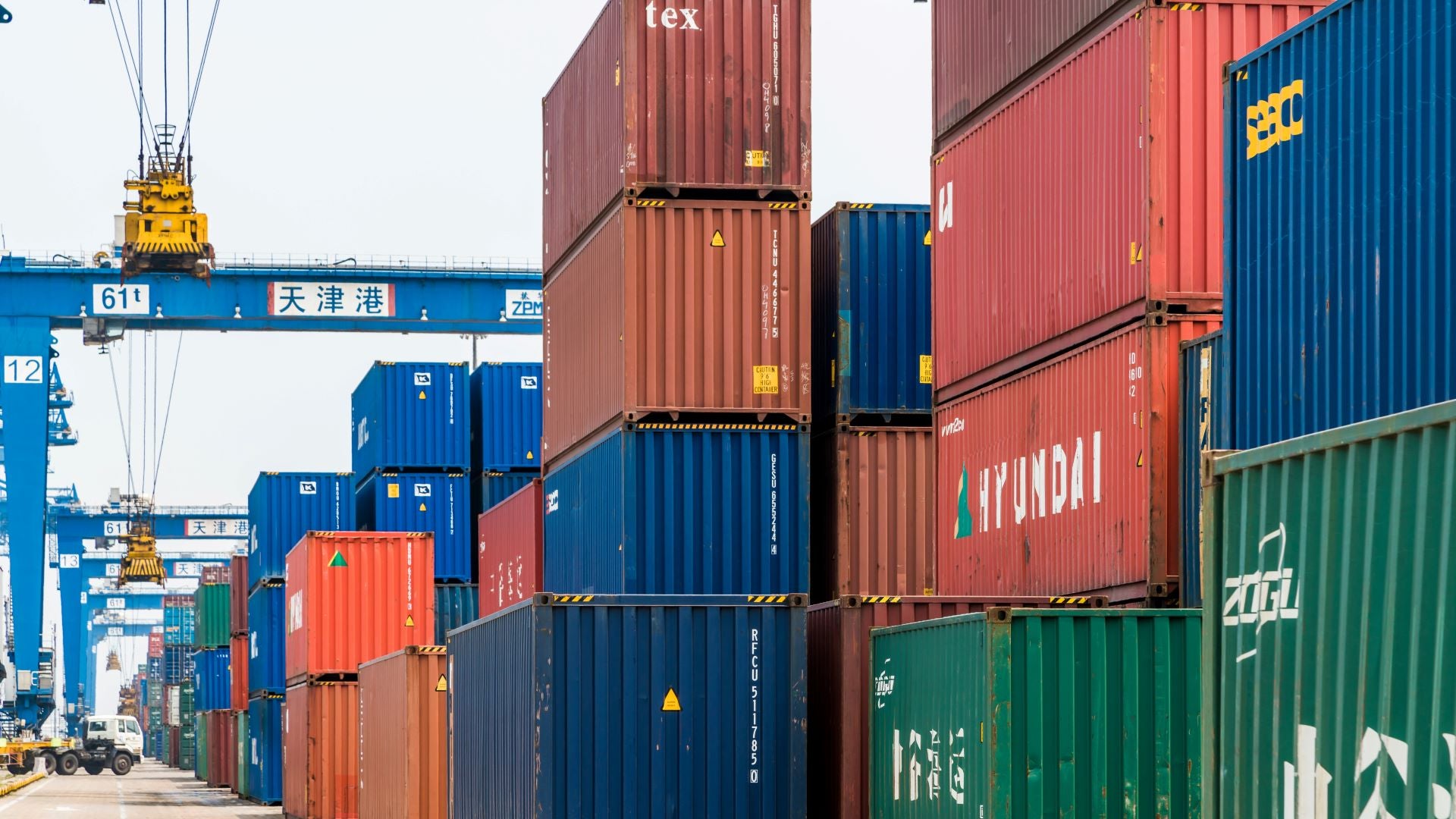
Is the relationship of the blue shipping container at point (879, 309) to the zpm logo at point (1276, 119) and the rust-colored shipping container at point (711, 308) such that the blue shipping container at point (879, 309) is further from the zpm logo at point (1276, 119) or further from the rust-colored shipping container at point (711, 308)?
the zpm logo at point (1276, 119)

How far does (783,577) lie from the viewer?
1850 cm

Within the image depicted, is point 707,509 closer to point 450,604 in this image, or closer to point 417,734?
point 417,734

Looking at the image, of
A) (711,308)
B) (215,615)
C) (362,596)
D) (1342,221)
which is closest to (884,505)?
(711,308)

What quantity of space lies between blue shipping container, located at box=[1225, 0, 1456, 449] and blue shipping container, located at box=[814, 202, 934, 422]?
26.0 feet

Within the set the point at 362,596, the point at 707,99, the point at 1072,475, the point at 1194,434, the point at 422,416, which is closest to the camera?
the point at 1194,434

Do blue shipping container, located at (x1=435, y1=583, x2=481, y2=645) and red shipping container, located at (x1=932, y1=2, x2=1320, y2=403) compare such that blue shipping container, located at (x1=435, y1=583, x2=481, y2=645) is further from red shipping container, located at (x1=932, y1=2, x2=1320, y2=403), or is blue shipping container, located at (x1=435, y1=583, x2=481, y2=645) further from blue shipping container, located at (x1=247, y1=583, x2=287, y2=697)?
red shipping container, located at (x1=932, y1=2, x2=1320, y2=403)

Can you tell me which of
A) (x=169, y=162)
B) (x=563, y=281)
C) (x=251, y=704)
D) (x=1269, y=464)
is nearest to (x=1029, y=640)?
(x=1269, y=464)

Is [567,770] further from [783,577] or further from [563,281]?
[563,281]

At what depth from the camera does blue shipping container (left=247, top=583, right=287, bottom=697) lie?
43.3 meters

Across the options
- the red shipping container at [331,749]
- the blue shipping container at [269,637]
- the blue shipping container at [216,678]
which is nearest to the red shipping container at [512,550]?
the red shipping container at [331,749]

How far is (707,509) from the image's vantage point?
1817 cm

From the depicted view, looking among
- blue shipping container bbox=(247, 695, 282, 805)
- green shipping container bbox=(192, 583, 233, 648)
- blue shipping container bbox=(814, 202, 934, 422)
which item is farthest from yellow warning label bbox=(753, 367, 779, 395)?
green shipping container bbox=(192, 583, 233, 648)

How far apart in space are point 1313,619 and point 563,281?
14967 millimetres

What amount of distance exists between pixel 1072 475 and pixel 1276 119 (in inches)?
149
